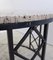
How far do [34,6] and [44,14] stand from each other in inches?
4.0

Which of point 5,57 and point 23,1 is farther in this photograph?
point 5,57

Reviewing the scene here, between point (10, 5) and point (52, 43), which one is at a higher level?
point (10, 5)

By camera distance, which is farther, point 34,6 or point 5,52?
point 5,52

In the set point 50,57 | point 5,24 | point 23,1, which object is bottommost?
point 50,57

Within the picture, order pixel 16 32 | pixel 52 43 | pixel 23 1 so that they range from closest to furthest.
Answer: pixel 23 1 < pixel 52 43 < pixel 16 32

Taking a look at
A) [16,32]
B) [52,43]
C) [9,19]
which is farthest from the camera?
[16,32]

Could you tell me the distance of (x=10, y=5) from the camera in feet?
2.27

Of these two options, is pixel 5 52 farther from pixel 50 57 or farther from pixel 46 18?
pixel 46 18

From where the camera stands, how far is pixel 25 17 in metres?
0.63

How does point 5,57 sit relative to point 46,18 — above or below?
below

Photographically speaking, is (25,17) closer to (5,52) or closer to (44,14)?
(44,14)

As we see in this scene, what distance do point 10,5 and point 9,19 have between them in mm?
124

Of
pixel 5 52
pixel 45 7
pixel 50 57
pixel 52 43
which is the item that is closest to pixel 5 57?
Answer: pixel 5 52

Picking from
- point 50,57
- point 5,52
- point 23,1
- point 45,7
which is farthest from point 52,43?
point 23,1
